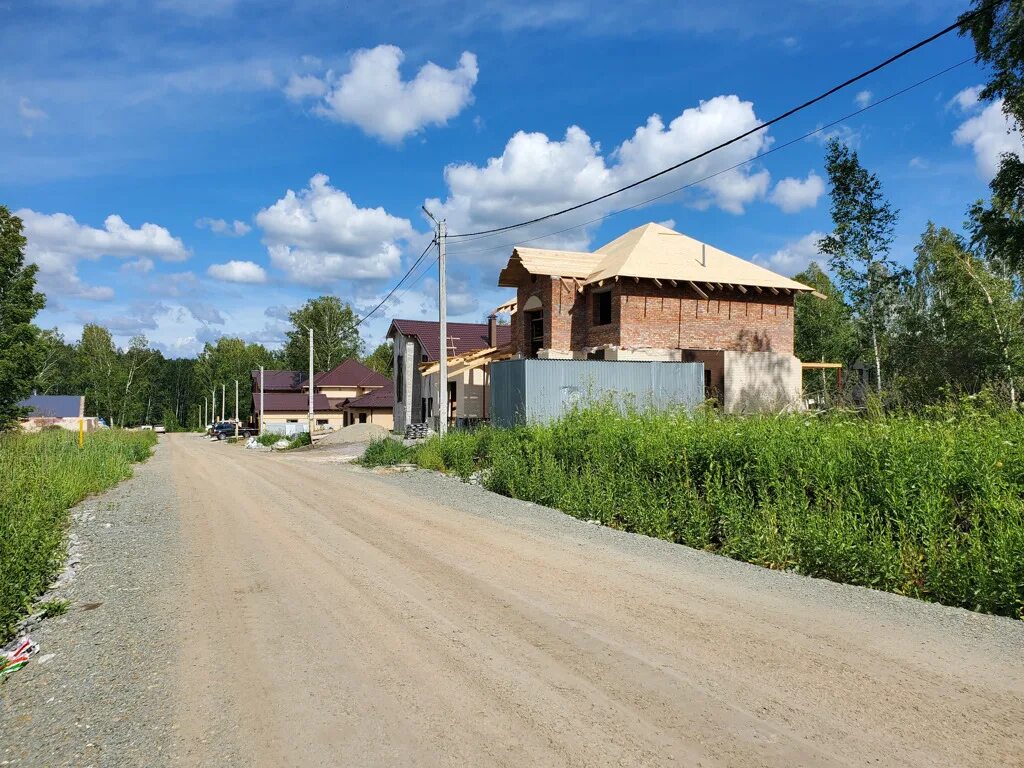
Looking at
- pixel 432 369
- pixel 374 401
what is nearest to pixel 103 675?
pixel 432 369

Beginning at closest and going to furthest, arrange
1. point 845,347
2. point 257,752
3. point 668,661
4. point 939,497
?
point 257,752, point 668,661, point 939,497, point 845,347

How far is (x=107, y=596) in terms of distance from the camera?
6492 mm

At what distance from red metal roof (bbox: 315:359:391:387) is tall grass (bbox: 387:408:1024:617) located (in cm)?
5421

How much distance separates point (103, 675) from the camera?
4520mm

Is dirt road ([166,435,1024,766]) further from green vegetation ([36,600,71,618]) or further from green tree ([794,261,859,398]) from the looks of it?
green tree ([794,261,859,398])

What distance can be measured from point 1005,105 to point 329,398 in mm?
57488

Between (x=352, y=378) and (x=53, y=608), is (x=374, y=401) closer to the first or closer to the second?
(x=352, y=378)

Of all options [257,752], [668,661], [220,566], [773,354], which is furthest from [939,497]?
[773,354]

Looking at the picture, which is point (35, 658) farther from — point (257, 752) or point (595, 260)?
point (595, 260)

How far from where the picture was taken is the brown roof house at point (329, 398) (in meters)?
57.2

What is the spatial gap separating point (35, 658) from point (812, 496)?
7625mm

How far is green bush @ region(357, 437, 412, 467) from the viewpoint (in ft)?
70.9

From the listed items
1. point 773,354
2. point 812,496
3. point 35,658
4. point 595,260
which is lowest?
point 35,658

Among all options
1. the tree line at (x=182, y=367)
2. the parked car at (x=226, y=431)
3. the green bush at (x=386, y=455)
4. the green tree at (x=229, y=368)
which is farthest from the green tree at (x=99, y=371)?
the green bush at (x=386, y=455)
